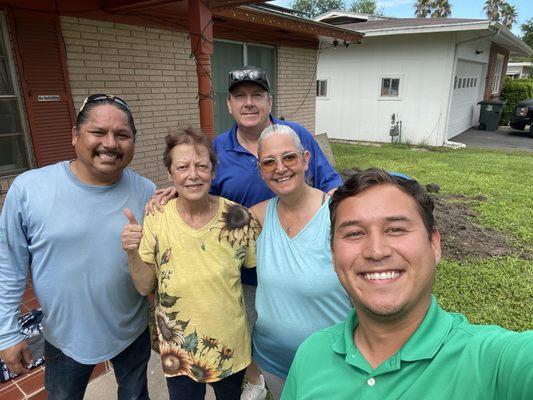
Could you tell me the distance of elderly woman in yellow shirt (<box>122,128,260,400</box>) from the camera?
1696 millimetres

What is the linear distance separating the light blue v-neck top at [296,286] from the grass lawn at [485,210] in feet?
8.21

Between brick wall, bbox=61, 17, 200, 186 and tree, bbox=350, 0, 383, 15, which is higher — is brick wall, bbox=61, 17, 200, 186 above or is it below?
below

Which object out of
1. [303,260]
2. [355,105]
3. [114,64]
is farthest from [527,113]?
[303,260]

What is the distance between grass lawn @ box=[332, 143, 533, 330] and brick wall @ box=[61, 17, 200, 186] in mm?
4389

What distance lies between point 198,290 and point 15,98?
369 cm

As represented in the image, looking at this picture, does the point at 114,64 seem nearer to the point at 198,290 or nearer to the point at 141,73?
the point at 141,73

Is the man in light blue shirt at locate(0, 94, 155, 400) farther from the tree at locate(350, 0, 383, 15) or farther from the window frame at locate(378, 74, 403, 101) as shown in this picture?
the tree at locate(350, 0, 383, 15)

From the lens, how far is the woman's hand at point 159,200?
183cm

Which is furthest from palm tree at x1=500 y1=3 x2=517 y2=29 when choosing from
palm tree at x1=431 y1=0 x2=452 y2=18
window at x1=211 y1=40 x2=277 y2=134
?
window at x1=211 y1=40 x2=277 y2=134

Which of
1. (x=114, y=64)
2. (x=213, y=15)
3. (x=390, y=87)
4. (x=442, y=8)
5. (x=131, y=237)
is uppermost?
(x=442, y=8)

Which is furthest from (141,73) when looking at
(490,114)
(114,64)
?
(490,114)

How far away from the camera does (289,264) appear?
161cm

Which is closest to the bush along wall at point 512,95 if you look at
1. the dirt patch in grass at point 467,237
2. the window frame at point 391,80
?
the window frame at point 391,80

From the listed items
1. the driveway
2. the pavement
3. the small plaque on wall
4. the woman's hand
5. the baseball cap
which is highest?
the baseball cap
